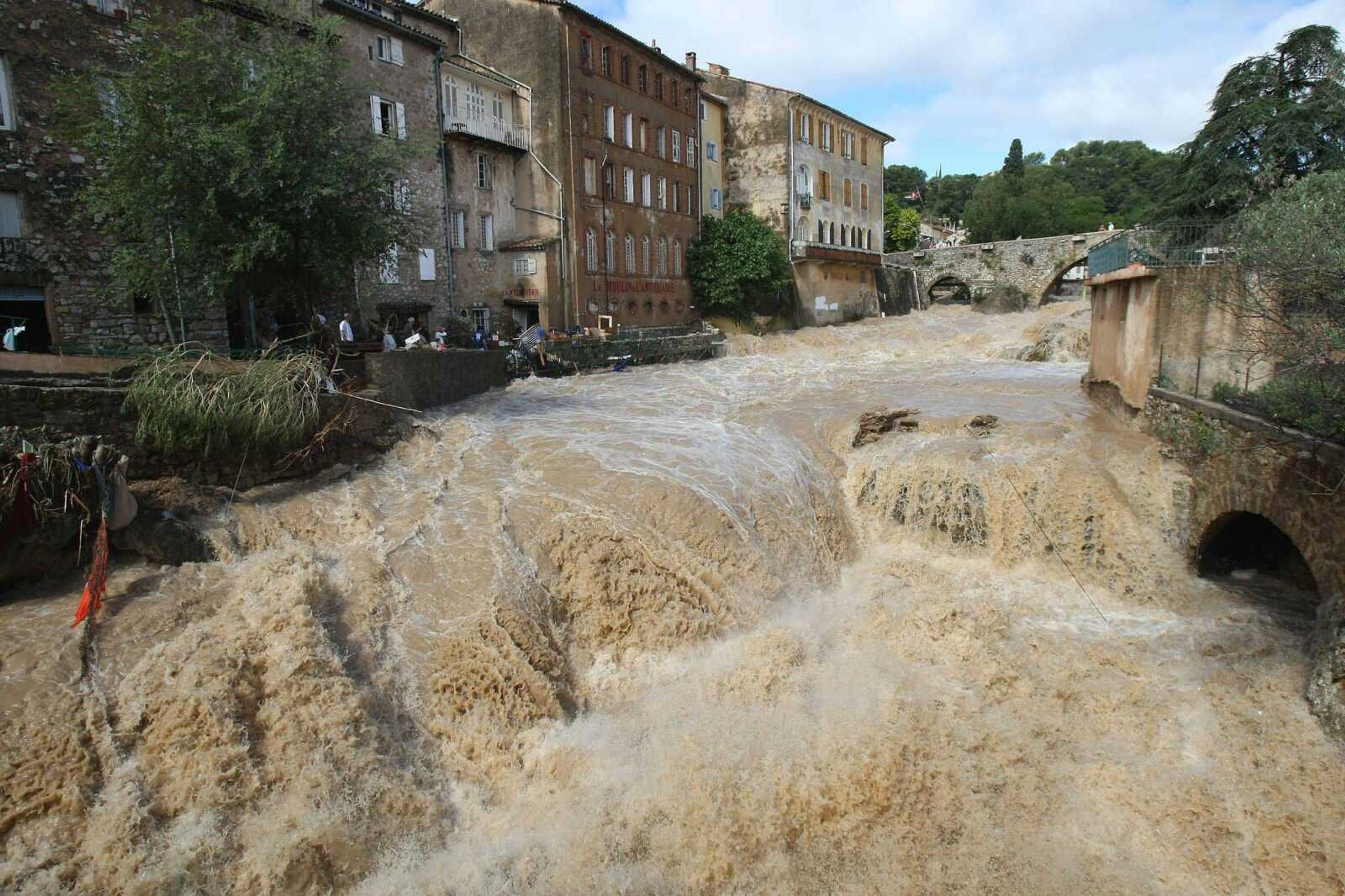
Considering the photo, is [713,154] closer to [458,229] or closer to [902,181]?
[458,229]

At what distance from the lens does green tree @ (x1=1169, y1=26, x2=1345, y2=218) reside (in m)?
27.2

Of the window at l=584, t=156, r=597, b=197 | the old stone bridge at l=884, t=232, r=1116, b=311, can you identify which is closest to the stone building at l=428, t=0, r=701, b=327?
the window at l=584, t=156, r=597, b=197

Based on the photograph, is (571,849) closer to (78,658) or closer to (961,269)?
(78,658)

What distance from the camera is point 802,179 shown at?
1688 inches

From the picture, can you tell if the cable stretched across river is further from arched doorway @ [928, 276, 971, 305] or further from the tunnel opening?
arched doorway @ [928, 276, 971, 305]

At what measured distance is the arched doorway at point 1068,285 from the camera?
4966 cm

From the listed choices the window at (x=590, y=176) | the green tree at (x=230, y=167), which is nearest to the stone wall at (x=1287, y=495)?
the green tree at (x=230, y=167)

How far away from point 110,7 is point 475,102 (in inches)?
495

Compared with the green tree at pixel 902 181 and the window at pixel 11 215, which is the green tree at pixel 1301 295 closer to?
the window at pixel 11 215

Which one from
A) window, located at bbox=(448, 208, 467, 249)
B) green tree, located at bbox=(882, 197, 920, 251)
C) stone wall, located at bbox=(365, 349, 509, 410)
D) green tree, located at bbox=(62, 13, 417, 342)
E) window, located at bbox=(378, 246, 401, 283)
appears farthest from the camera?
green tree, located at bbox=(882, 197, 920, 251)

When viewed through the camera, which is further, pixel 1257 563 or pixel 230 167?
pixel 230 167

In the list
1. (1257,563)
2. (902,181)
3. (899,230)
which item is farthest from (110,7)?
(902,181)

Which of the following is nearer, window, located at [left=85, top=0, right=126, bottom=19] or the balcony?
window, located at [left=85, top=0, right=126, bottom=19]

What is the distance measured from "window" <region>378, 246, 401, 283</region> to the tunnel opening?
15.6 metres
